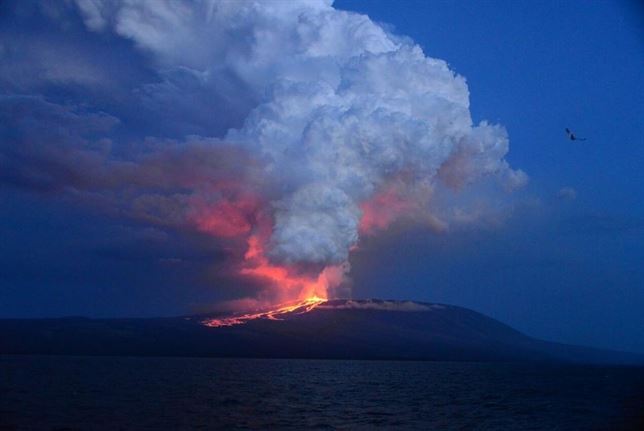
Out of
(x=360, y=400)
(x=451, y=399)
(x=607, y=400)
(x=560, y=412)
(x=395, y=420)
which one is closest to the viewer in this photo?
(x=395, y=420)

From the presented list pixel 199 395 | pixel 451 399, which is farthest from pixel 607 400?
pixel 199 395

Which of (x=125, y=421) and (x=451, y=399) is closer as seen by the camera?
(x=125, y=421)

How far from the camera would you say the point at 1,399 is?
75562 millimetres

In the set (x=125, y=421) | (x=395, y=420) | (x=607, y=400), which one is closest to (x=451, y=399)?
(x=607, y=400)

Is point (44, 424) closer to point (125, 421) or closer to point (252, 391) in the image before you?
point (125, 421)

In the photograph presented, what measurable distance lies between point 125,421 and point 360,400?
38761mm

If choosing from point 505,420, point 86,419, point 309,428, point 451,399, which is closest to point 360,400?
point 451,399

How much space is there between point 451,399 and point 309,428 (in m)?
49.3

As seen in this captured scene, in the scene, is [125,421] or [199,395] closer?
[125,421]

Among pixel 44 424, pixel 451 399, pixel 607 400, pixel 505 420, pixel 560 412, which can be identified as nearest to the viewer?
pixel 44 424

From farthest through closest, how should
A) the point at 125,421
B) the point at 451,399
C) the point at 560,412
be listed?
the point at 451,399 < the point at 560,412 < the point at 125,421

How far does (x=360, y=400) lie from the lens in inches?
3499

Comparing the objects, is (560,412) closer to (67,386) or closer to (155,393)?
(155,393)

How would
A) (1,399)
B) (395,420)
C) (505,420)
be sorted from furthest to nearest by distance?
(1,399), (505,420), (395,420)
